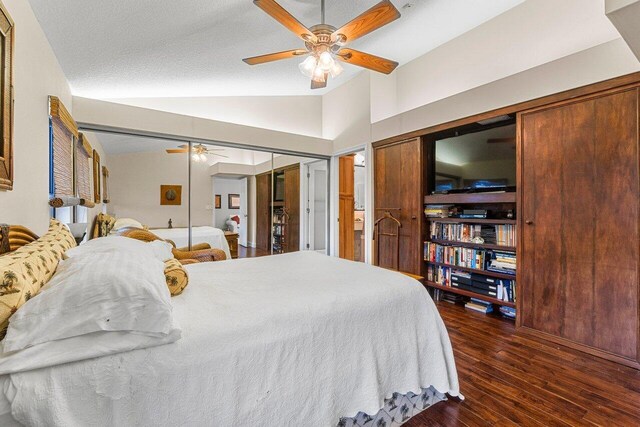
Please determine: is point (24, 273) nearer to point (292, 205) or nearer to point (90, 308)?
point (90, 308)

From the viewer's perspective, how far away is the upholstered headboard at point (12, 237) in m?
1.25

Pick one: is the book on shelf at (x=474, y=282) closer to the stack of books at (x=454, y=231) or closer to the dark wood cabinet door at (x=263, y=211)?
the stack of books at (x=454, y=231)

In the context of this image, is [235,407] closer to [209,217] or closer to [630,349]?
[630,349]

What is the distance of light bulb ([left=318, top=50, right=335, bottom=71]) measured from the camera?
215 centimetres

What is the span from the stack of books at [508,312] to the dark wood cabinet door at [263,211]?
3345mm

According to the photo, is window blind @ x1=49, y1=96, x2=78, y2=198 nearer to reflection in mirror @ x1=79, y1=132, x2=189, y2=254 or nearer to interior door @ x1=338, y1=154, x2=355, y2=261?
reflection in mirror @ x1=79, y1=132, x2=189, y2=254

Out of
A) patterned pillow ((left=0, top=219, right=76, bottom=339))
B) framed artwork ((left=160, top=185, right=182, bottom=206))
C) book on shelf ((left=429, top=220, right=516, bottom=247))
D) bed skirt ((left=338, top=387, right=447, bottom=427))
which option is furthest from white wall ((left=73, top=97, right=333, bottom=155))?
bed skirt ((left=338, top=387, right=447, bottom=427))

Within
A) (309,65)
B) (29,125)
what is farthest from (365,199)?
(29,125)

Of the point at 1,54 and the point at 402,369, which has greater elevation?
the point at 1,54

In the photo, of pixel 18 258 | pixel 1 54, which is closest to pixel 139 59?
pixel 1 54

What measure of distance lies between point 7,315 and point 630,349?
3.42m

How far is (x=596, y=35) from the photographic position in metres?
2.36

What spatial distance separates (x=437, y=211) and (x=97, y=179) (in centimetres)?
396

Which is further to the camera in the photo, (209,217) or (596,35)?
(209,217)
